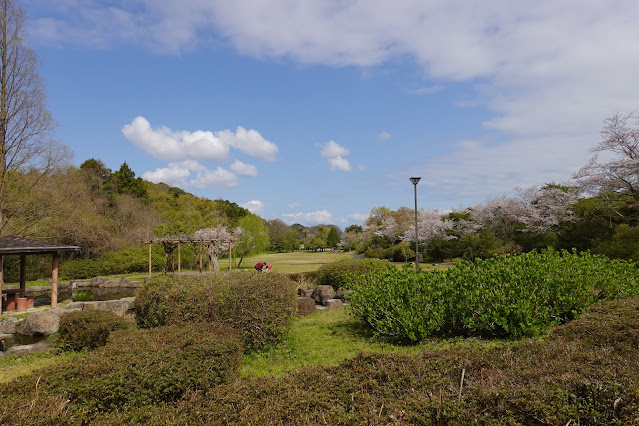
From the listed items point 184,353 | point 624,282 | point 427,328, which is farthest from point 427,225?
point 184,353

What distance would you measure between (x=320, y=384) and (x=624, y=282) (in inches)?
287

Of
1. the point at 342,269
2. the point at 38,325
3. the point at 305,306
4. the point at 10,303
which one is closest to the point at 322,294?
the point at 342,269

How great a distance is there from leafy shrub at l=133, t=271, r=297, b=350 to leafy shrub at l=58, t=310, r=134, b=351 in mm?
499

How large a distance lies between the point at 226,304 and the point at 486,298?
4192 mm

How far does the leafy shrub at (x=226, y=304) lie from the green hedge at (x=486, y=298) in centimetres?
160

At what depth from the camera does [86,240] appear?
2412 cm

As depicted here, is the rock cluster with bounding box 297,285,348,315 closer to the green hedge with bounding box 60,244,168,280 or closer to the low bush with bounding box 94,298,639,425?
the low bush with bounding box 94,298,639,425

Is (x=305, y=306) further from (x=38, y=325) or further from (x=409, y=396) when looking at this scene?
(x=409, y=396)

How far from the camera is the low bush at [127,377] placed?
2.58 meters

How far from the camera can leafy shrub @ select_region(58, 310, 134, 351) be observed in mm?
6621

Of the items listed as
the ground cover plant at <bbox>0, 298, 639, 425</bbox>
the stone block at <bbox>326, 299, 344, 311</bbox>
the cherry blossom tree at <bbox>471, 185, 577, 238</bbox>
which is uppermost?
the cherry blossom tree at <bbox>471, 185, 577, 238</bbox>

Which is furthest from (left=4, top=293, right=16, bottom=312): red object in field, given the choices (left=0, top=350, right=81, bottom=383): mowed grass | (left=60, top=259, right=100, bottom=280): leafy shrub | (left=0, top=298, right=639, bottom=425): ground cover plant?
(left=0, top=298, right=639, bottom=425): ground cover plant

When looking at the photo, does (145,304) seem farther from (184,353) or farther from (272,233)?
(272,233)

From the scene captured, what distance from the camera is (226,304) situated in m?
6.00
